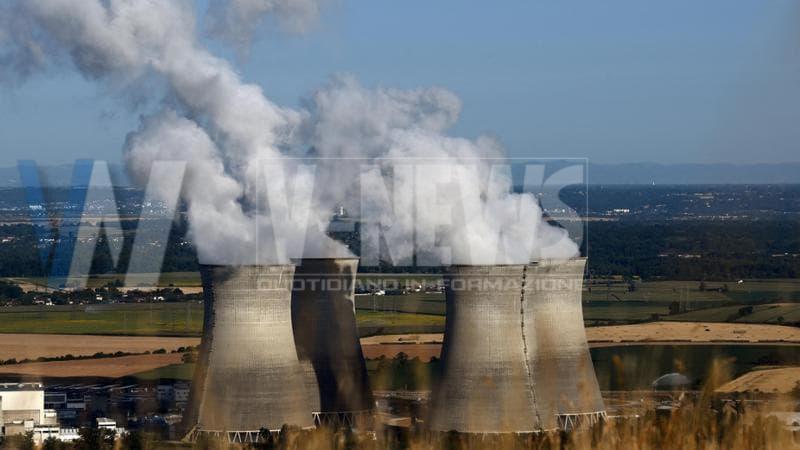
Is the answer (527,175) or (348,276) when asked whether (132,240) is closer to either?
(527,175)

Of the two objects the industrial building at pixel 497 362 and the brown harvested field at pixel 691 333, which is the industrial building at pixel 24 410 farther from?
the brown harvested field at pixel 691 333

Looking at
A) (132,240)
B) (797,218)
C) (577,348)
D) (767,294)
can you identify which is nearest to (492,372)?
(577,348)

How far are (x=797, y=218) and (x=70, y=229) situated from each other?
4397cm

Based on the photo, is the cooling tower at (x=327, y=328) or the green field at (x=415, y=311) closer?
the cooling tower at (x=327, y=328)

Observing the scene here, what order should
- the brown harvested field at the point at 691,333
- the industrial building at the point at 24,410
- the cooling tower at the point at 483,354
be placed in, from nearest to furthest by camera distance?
the cooling tower at the point at 483,354 → the industrial building at the point at 24,410 → the brown harvested field at the point at 691,333

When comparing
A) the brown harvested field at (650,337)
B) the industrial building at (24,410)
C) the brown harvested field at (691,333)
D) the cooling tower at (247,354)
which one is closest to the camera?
the cooling tower at (247,354)

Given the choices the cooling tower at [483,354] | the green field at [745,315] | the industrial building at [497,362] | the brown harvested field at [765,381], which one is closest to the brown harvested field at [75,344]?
the green field at [745,315]

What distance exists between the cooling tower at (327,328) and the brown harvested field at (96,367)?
37.5 ft

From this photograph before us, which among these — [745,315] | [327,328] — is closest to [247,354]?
[327,328]

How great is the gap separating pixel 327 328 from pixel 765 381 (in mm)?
10000

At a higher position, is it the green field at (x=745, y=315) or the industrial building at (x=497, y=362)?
the green field at (x=745, y=315)

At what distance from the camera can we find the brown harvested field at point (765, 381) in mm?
27109

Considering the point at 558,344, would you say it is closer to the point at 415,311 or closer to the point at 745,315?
the point at 745,315

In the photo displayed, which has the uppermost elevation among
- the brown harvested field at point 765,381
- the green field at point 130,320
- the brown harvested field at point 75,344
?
the green field at point 130,320
